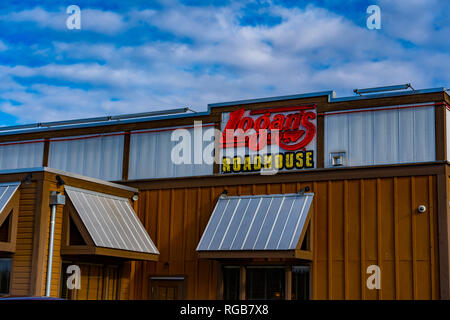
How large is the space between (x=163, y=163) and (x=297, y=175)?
5.30 metres

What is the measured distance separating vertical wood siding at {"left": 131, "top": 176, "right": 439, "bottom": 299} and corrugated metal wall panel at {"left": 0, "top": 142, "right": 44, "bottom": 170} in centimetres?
812

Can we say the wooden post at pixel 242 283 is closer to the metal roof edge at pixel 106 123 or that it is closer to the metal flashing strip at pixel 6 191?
the metal roof edge at pixel 106 123

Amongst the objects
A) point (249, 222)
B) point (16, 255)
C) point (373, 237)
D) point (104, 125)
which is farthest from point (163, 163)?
point (373, 237)

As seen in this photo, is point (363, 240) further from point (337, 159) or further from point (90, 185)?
point (90, 185)

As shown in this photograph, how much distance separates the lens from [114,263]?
73.8 ft

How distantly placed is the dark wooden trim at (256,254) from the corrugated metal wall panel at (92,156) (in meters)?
5.92

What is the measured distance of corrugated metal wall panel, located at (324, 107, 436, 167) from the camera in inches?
790

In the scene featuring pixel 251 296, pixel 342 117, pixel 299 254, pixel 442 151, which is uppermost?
pixel 342 117

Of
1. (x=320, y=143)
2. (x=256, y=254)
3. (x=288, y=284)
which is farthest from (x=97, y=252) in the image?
(x=320, y=143)

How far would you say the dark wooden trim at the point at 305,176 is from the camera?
783 inches

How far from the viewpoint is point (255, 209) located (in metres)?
21.5

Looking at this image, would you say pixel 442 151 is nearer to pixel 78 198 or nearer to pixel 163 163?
pixel 163 163

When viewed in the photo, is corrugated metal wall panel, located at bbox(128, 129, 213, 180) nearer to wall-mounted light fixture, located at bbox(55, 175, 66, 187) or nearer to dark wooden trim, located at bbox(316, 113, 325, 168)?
dark wooden trim, located at bbox(316, 113, 325, 168)

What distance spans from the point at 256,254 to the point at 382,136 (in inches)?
Result: 217
